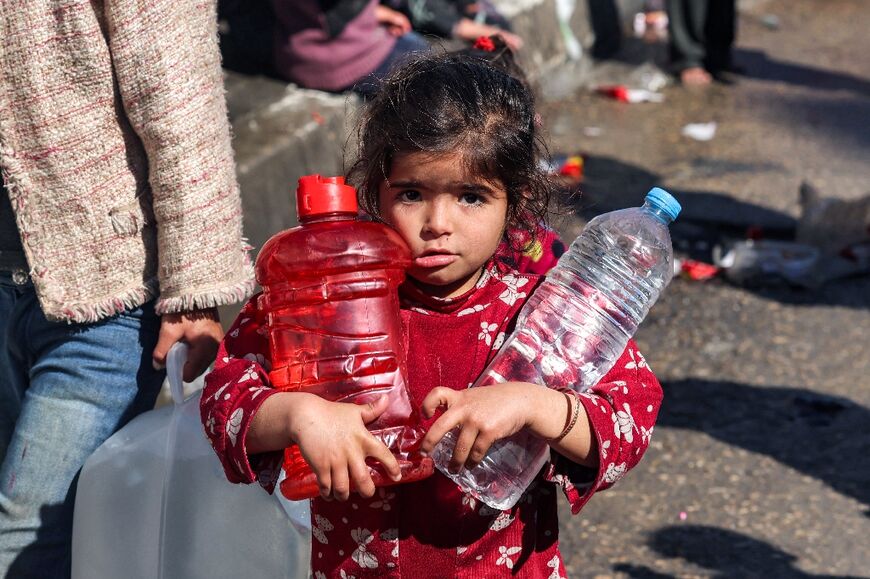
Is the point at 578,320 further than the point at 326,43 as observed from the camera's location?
No

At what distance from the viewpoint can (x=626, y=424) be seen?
199 cm

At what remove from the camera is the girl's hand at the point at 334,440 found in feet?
5.90

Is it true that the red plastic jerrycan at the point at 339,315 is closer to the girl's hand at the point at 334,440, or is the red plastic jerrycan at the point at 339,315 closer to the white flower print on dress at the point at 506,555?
the girl's hand at the point at 334,440

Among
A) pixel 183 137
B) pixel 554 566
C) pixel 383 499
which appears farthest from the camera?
pixel 183 137

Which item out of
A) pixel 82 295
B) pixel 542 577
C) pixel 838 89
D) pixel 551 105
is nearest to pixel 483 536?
pixel 542 577

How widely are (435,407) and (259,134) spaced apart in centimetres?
352

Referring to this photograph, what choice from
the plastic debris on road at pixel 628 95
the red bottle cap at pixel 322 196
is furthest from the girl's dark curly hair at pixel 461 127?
the plastic debris on road at pixel 628 95

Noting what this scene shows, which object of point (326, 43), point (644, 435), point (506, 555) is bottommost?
point (326, 43)

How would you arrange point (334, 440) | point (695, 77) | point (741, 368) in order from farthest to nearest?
point (695, 77), point (741, 368), point (334, 440)

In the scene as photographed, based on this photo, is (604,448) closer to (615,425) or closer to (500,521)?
(615,425)

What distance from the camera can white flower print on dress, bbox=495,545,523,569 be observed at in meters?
2.16

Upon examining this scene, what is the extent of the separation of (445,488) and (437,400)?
349 millimetres

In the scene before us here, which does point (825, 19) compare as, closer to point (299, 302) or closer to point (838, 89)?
point (838, 89)

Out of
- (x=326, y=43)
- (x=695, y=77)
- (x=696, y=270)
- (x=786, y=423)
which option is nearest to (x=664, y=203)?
(x=786, y=423)
